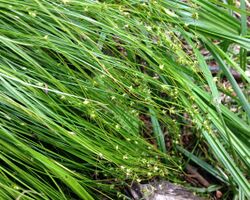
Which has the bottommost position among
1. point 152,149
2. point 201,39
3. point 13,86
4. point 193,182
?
point 193,182

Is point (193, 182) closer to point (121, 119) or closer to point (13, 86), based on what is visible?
point (121, 119)

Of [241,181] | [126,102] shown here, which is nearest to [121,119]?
[126,102]

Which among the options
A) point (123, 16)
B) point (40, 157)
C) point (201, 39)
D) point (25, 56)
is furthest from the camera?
point (201, 39)

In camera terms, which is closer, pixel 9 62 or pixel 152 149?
pixel 9 62

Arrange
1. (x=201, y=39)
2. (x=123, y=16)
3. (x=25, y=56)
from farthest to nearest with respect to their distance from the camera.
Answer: (x=201, y=39) → (x=123, y=16) → (x=25, y=56)

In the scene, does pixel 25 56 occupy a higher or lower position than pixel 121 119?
higher

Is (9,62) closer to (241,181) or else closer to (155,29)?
(155,29)
